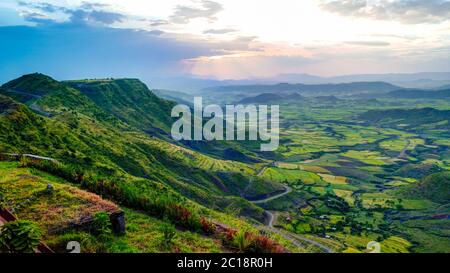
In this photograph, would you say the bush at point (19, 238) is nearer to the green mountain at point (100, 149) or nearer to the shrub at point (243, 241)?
the shrub at point (243, 241)

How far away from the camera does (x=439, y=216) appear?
137m

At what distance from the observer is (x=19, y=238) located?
1480 centimetres

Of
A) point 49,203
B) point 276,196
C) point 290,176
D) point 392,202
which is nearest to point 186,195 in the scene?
point 276,196

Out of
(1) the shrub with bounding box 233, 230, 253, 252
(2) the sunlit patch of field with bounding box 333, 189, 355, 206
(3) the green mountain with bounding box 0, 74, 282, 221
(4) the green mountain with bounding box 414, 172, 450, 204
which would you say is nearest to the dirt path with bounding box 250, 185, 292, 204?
(3) the green mountain with bounding box 0, 74, 282, 221

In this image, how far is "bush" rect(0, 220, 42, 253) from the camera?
1470 cm

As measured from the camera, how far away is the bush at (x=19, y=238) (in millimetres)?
14695

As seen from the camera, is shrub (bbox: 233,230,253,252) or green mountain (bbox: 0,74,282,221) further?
green mountain (bbox: 0,74,282,221)

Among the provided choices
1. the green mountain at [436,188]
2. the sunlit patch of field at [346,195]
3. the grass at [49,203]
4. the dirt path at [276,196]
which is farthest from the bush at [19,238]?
the green mountain at [436,188]

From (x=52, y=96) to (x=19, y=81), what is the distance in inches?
1100

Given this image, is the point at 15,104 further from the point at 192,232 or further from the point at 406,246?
the point at 406,246

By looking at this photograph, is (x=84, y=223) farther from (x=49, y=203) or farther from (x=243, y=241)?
(x=243, y=241)

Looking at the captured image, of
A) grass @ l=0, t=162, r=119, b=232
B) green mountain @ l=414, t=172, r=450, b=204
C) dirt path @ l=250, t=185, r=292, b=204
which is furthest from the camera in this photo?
green mountain @ l=414, t=172, r=450, b=204

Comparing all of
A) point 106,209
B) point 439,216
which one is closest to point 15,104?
point 106,209

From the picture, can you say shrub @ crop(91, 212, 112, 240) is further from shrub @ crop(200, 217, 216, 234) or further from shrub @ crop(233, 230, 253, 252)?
shrub @ crop(233, 230, 253, 252)
